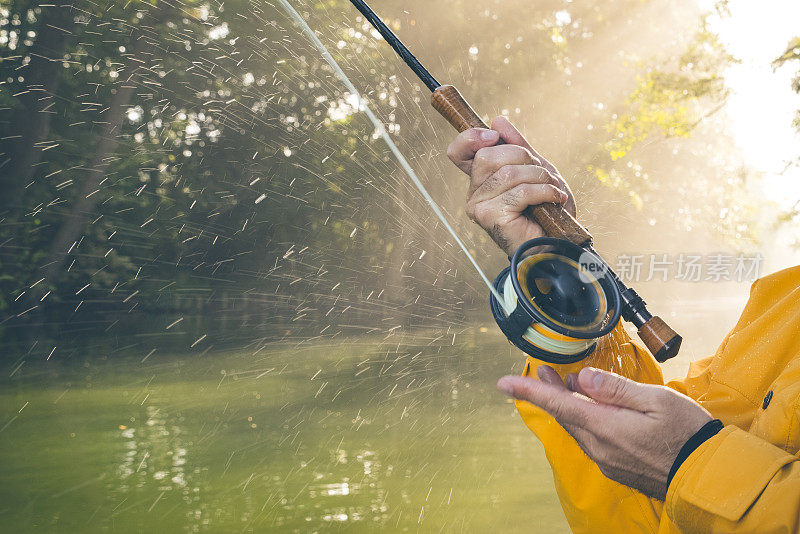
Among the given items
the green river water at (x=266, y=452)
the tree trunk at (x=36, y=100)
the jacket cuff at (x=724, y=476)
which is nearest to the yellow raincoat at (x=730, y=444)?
the jacket cuff at (x=724, y=476)

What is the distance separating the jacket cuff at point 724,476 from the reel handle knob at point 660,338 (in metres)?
0.40

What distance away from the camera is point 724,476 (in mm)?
1376

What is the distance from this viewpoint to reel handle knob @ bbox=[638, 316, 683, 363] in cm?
181

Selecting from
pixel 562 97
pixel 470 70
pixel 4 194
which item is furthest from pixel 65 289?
pixel 562 97

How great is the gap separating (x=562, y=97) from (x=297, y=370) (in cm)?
1532

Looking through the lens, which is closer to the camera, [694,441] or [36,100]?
[694,441]

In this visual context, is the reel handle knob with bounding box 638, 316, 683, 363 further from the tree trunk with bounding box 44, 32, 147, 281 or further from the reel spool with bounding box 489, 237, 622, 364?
the tree trunk with bounding box 44, 32, 147, 281

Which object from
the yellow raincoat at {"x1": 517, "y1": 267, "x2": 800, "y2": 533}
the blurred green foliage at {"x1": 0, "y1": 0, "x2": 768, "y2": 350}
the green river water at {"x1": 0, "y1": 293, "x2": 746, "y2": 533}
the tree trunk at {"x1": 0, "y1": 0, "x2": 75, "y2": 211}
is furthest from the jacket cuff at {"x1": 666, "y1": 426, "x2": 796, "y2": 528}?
the tree trunk at {"x1": 0, "y1": 0, "x2": 75, "y2": 211}

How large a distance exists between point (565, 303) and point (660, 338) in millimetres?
264

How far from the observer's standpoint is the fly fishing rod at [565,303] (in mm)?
1776

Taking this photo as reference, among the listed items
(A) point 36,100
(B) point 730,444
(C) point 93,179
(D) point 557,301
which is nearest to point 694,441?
(B) point 730,444

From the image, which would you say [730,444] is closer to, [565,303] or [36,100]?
[565,303]

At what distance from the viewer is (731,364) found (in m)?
1.97

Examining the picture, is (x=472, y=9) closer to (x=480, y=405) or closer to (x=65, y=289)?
(x=65, y=289)
